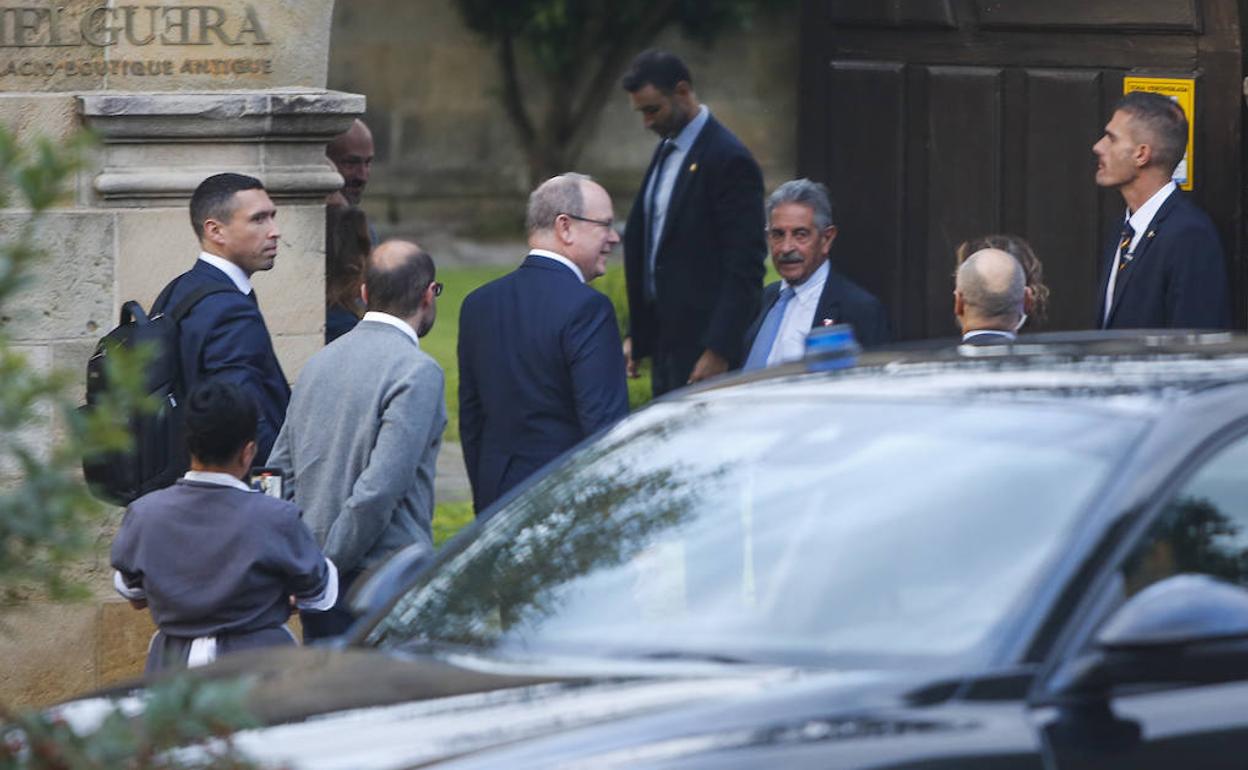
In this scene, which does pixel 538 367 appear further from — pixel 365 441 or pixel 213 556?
pixel 213 556

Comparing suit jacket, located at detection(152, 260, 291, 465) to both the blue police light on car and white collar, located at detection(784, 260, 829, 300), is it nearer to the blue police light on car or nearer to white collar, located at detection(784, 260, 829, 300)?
white collar, located at detection(784, 260, 829, 300)

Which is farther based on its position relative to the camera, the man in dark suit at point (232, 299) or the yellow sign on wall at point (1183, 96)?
the yellow sign on wall at point (1183, 96)

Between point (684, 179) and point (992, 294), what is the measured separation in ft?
8.89

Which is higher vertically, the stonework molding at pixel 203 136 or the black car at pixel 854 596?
the stonework molding at pixel 203 136

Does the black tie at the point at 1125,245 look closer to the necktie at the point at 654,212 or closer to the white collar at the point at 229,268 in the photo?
the necktie at the point at 654,212

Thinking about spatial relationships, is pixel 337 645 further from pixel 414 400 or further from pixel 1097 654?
pixel 414 400

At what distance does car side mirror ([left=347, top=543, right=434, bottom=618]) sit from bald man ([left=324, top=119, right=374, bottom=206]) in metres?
4.37

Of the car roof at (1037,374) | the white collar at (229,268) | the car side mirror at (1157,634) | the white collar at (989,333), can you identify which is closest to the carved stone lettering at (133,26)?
the white collar at (229,268)

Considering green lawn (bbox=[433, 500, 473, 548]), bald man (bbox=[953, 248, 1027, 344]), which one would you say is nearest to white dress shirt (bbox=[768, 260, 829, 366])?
bald man (bbox=[953, 248, 1027, 344])

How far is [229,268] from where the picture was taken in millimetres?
6973

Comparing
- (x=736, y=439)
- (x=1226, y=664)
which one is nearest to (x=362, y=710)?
(x=736, y=439)

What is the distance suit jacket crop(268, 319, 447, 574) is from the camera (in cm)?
655

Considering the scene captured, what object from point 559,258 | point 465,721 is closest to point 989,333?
point 559,258

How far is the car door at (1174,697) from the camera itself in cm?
362
